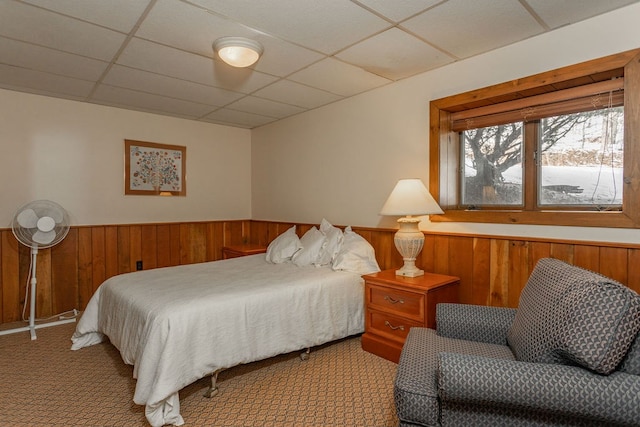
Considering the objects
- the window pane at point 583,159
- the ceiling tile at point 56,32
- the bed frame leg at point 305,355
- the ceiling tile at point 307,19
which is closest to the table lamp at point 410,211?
the window pane at point 583,159

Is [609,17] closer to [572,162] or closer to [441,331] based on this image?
[572,162]

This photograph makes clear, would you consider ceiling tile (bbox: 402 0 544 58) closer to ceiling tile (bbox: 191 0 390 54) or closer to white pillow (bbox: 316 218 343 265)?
ceiling tile (bbox: 191 0 390 54)

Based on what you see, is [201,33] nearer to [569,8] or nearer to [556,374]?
[569,8]

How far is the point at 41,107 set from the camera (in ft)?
12.0

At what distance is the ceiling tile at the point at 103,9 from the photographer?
1993 millimetres

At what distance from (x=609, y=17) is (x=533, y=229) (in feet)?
4.39

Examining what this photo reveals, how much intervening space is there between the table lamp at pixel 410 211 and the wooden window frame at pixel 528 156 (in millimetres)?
284

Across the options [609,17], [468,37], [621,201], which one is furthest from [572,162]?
[468,37]

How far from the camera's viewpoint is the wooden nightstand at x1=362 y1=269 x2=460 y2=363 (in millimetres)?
2537

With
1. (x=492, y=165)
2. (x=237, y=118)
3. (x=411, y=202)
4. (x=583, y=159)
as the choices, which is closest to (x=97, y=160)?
(x=237, y=118)

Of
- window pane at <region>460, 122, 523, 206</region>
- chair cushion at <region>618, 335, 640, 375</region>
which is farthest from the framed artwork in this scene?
chair cushion at <region>618, 335, 640, 375</region>

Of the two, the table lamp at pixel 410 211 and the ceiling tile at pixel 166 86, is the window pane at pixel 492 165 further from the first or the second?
the ceiling tile at pixel 166 86

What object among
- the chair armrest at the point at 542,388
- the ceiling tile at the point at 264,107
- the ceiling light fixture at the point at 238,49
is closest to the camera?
the chair armrest at the point at 542,388

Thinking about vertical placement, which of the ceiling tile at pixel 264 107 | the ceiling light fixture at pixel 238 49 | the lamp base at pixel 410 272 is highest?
the ceiling tile at pixel 264 107
